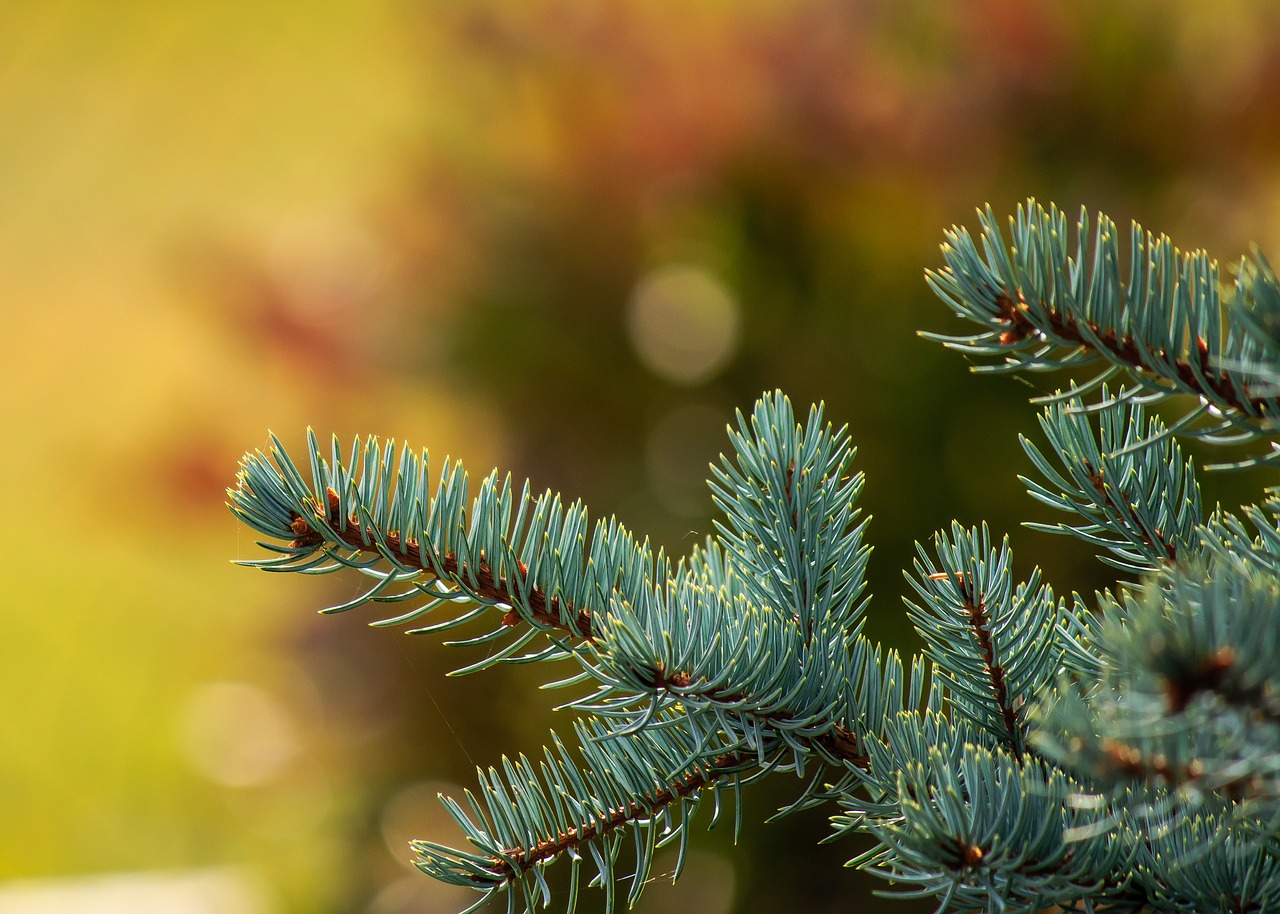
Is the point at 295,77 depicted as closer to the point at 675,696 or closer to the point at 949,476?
the point at 949,476

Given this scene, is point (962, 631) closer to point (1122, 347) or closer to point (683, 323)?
point (1122, 347)

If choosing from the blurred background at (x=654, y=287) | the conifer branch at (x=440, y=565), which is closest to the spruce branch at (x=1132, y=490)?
the conifer branch at (x=440, y=565)

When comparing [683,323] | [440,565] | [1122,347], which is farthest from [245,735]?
[1122,347]

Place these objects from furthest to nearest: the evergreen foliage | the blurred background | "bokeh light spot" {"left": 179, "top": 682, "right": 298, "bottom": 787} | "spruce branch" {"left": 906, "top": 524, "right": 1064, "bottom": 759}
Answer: "bokeh light spot" {"left": 179, "top": 682, "right": 298, "bottom": 787}
the blurred background
"spruce branch" {"left": 906, "top": 524, "right": 1064, "bottom": 759}
the evergreen foliage

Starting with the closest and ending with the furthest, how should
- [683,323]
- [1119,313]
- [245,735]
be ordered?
[1119,313], [683,323], [245,735]

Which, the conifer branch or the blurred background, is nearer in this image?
the conifer branch

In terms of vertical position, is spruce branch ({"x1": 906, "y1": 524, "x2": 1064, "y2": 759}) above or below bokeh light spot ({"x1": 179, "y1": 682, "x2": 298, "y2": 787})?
above

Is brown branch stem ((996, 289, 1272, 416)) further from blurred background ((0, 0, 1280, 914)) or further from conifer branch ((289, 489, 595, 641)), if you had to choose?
blurred background ((0, 0, 1280, 914))

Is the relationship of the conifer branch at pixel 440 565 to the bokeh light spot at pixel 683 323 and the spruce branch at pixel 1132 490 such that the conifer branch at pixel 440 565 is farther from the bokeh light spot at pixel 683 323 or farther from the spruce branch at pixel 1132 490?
the bokeh light spot at pixel 683 323

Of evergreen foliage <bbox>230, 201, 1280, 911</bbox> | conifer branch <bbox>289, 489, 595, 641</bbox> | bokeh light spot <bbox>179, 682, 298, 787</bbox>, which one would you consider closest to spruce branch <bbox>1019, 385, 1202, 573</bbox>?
evergreen foliage <bbox>230, 201, 1280, 911</bbox>
